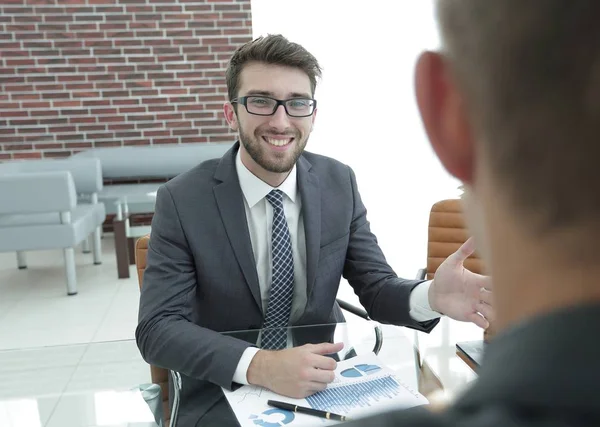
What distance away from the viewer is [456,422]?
0.26m

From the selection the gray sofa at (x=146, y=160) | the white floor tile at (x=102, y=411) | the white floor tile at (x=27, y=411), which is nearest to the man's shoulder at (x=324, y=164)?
the white floor tile at (x=102, y=411)

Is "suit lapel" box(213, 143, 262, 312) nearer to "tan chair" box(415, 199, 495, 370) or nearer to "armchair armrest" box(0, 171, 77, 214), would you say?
"tan chair" box(415, 199, 495, 370)

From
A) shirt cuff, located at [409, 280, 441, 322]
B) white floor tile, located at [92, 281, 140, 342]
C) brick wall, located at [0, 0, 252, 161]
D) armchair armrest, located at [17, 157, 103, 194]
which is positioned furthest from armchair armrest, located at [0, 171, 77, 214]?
shirt cuff, located at [409, 280, 441, 322]

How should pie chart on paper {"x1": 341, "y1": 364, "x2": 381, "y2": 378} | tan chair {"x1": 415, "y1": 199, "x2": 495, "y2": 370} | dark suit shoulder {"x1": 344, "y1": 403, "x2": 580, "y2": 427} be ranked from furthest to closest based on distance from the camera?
tan chair {"x1": 415, "y1": 199, "x2": 495, "y2": 370} → pie chart on paper {"x1": 341, "y1": 364, "x2": 381, "y2": 378} → dark suit shoulder {"x1": 344, "y1": 403, "x2": 580, "y2": 427}

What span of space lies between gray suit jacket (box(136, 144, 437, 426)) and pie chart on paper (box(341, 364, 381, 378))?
290 millimetres

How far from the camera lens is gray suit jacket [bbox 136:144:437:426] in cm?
151

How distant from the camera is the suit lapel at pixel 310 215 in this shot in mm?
1763

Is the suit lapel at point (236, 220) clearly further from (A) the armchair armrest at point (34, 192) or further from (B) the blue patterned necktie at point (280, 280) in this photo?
(A) the armchair armrest at point (34, 192)

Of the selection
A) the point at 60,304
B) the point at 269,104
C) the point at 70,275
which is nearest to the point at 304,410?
the point at 269,104

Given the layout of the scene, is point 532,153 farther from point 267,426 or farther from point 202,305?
point 202,305

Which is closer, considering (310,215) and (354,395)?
(354,395)

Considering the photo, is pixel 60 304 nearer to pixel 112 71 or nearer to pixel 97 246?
pixel 97 246

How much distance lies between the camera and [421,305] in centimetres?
163

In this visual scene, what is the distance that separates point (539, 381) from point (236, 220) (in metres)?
1.51
